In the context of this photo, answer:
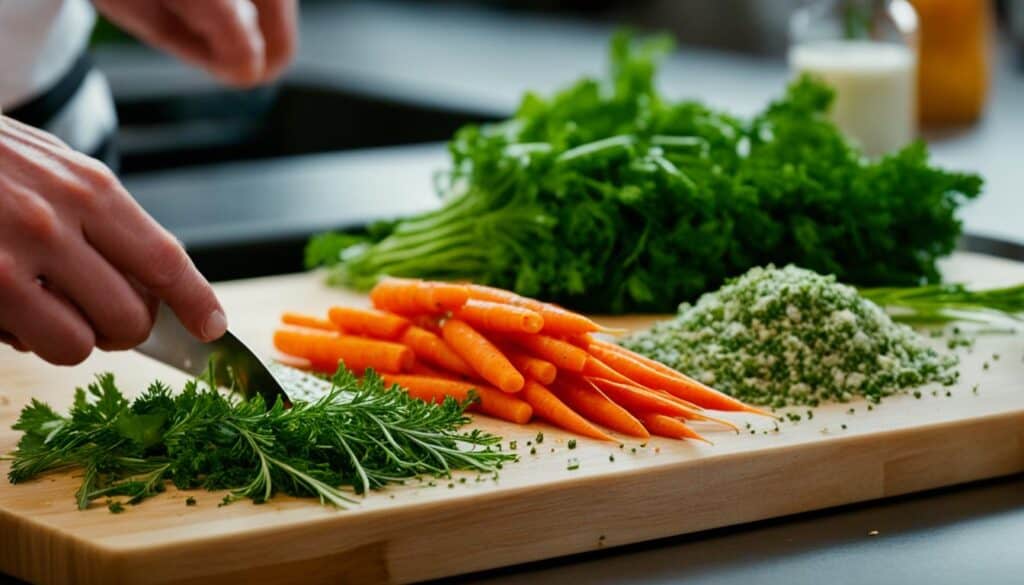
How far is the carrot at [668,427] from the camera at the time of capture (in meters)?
1.43

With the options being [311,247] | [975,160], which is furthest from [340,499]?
[975,160]

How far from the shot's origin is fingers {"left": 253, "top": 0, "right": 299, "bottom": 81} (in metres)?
2.23

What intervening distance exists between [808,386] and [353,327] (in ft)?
1.69

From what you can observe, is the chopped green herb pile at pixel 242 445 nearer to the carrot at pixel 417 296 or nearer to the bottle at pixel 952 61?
the carrot at pixel 417 296

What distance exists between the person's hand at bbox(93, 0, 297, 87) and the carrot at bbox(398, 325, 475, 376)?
0.67 meters

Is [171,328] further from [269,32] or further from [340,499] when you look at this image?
[269,32]

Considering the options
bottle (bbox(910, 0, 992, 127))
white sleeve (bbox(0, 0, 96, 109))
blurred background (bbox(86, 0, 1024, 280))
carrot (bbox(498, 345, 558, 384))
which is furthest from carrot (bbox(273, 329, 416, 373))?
bottle (bbox(910, 0, 992, 127))

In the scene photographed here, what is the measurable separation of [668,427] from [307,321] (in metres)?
0.57

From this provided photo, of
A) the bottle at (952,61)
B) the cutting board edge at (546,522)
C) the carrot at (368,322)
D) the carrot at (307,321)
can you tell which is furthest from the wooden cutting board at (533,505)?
the bottle at (952,61)

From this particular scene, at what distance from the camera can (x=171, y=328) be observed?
1.57 m

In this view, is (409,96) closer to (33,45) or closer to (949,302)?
(33,45)

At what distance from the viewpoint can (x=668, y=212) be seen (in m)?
1.96

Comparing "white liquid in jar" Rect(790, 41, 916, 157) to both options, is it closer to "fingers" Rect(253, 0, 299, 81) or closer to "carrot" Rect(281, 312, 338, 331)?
"fingers" Rect(253, 0, 299, 81)

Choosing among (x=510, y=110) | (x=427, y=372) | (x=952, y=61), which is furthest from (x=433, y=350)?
(x=952, y=61)
